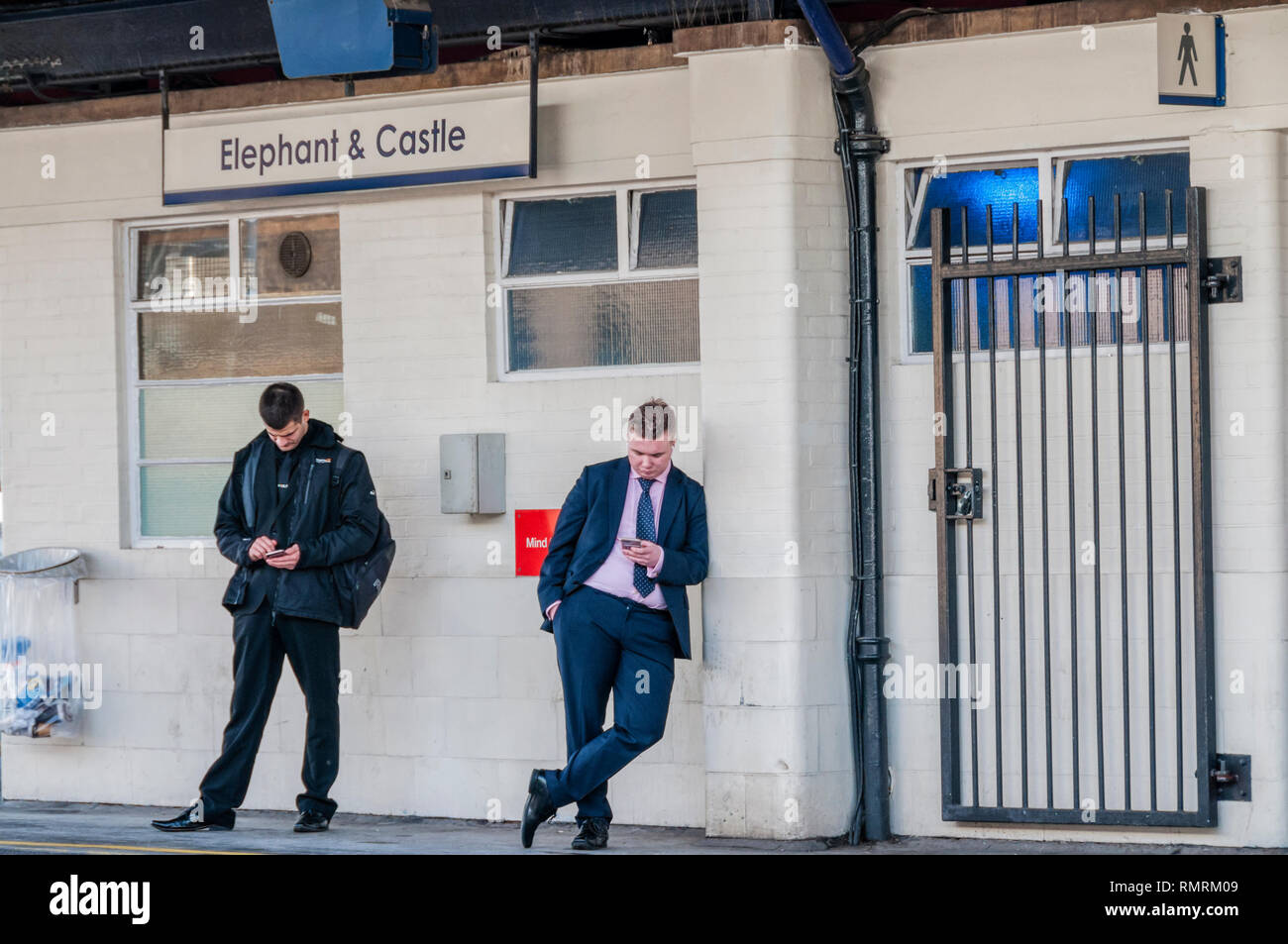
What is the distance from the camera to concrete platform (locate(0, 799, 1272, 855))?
8258mm

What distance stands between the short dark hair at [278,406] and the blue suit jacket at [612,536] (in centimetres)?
144

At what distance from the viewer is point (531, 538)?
938 centimetres

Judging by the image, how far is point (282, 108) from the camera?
984cm

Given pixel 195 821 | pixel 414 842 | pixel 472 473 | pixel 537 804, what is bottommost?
pixel 414 842

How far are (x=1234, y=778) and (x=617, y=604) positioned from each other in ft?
9.24

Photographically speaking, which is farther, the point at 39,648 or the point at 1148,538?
the point at 39,648

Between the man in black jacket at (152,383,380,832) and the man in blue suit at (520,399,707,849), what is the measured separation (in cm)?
120

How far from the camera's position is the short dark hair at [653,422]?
7.98 m

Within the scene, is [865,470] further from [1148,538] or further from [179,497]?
[179,497]

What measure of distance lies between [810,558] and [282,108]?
375 centimetres

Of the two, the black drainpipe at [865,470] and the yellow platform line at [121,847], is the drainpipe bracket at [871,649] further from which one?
the yellow platform line at [121,847]

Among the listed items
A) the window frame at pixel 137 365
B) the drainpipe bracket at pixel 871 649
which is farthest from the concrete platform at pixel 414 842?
the window frame at pixel 137 365

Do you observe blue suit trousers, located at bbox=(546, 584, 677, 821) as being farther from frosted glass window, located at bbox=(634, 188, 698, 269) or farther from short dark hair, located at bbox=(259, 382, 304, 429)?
frosted glass window, located at bbox=(634, 188, 698, 269)

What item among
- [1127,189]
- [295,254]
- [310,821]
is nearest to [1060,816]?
[1127,189]
